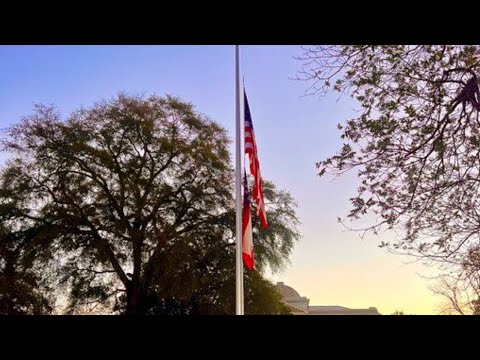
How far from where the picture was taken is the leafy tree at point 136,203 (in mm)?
17688

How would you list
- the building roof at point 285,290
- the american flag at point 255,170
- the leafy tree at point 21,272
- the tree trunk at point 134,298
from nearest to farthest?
1. the american flag at point 255,170
2. the leafy tree at point 21,272
3. the tree trunk at point 134,298
4. the building roof at point 285,290

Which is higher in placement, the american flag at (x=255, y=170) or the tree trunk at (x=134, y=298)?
the american flag at (x=255, y=170)

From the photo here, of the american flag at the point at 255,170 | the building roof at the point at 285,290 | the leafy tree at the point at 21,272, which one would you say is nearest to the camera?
the american flag at the point at 255,170

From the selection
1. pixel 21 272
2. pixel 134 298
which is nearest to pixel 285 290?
pixel 134 298

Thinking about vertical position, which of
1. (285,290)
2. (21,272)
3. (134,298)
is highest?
(21,272)

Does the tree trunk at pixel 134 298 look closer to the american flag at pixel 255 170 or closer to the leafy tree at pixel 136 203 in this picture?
the leafy tree at pixel 136 203

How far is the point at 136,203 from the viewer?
61.8 ft

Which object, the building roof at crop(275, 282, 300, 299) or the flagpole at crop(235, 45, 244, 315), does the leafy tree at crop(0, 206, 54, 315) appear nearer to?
the building roof at crop(275, 282, 300, 299)

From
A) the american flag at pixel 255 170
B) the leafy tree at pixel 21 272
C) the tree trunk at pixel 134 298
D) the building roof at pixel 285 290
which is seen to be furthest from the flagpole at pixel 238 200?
the leafy tree at pixel 21 272

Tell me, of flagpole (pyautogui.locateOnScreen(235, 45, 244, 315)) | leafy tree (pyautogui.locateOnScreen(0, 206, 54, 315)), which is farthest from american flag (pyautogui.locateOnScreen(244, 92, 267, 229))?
leafy tree (pyautogui.locateOnScreen(0, 206, 54, 315))

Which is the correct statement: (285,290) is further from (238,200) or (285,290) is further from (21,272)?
(238,200)
